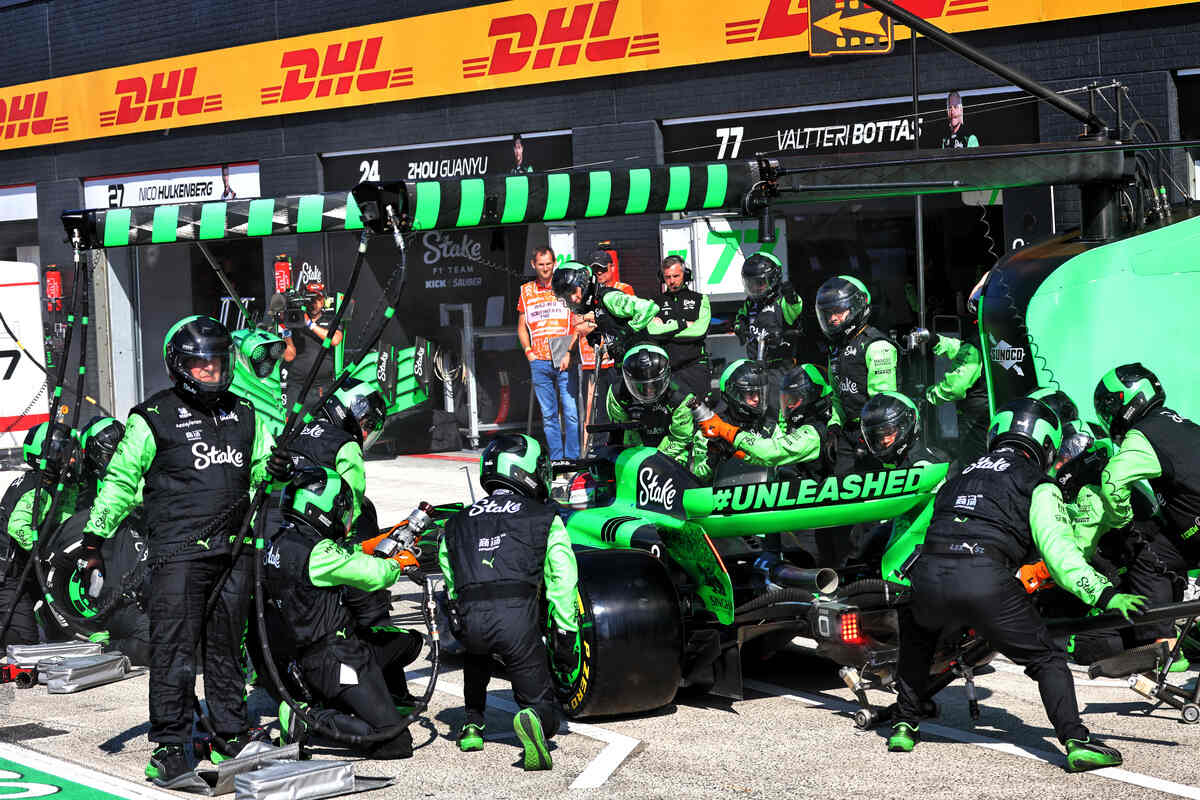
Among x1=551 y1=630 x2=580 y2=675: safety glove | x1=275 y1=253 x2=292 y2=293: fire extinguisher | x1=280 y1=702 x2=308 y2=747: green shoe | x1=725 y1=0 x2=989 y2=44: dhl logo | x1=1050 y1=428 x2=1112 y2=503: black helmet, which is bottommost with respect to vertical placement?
x1=280 y1=702 x2=308 y2=747: green shoe

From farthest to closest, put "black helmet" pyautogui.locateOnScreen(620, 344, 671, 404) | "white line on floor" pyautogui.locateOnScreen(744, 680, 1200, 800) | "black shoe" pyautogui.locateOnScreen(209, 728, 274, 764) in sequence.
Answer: "black helmet" pyautogui.locateOnScreen(620, 344, 671, 404), "black shoe" pyautogui.locateOnScreen(209, 728, 274, 764), "white line on floor" pyautogui.locateOnScreen(744, 680, 1200, 800)

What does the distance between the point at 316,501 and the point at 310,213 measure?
238 cm

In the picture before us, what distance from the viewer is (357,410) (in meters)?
8.05

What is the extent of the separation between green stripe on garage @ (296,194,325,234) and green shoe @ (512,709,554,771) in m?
3.37

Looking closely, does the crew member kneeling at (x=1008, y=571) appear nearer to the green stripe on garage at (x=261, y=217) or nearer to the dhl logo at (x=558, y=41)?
the green stripe on garage at (x=261, y=217)

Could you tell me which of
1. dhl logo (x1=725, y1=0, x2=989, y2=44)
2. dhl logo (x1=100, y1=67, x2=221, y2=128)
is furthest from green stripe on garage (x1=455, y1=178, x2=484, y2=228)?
dhl logo (x1=100, y1=67, x2=221, y2=128)

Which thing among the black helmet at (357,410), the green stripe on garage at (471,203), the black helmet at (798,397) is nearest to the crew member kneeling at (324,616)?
the black helmet at (357,410)

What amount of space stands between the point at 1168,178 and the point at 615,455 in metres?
7.51

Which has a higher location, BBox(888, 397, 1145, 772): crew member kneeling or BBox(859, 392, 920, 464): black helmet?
BBox(859, 392, 920, 464): black helmet

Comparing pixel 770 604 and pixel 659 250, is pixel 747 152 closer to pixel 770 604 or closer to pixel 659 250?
pixel 659 250

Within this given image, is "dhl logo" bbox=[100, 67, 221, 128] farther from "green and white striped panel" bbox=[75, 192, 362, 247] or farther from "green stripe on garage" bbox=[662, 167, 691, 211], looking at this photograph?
"green stripe on garage" bbox=[662, 167, 691, 211]

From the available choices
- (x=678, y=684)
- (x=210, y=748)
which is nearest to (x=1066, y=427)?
(x=678, y=684)

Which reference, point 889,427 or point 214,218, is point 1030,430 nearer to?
point 889,427

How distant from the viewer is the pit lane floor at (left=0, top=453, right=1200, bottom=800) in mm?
5938
